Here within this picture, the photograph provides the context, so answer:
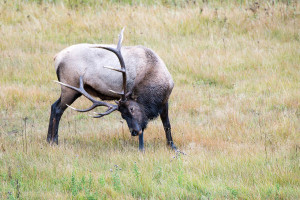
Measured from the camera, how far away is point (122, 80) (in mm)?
7047

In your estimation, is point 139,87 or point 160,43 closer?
point 139,87

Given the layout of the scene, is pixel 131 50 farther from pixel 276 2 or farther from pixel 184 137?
pixel 276 2

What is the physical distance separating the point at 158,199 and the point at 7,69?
270 inches

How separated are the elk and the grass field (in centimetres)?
50

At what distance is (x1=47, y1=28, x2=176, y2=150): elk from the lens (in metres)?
6.74

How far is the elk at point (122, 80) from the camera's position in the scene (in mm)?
6742

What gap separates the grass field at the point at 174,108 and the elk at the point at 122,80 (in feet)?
1.65

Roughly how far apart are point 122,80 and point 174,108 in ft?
6.39

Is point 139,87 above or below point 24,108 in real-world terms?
above

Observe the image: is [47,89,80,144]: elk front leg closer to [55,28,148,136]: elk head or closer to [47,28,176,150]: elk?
[47,28,176,150]: elk

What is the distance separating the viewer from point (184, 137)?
7.12 meters

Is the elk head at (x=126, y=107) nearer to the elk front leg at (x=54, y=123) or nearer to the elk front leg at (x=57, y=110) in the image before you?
the elk front leg at (x=57, y=110)

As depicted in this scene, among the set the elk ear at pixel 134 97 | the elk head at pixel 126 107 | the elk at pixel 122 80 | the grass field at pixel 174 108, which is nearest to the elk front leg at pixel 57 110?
the elk at pixel 122 80

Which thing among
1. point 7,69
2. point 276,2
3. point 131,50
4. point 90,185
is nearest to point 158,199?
point 90,185
